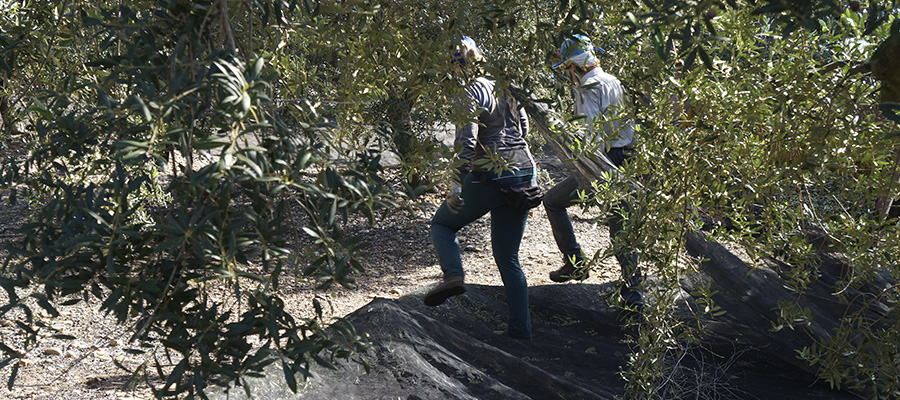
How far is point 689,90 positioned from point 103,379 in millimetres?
3429

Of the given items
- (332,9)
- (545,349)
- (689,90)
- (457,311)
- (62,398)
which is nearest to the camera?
(332,9)

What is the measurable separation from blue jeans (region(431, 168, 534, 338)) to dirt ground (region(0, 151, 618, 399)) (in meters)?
0.56

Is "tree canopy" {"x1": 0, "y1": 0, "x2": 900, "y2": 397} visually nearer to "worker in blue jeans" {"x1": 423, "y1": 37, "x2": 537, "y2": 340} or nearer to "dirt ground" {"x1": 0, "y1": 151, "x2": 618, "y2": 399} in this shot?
"dirt ground" {"x1": 0, "y1": 151, "x2": 618, "y2": 399}

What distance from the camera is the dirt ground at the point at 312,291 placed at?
12.6ft

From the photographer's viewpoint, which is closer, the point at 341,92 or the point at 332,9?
the point at 332,9

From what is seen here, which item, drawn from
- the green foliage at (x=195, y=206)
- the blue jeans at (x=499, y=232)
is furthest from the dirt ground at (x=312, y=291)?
the blue jeans at (x=499, y=232)

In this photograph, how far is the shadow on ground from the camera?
3.65m

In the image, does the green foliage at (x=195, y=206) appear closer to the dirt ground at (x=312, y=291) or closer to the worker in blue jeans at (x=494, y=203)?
the dirt ground at (x=312, y=291)

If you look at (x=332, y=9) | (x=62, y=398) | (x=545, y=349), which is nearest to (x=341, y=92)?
(x=332, y=9)

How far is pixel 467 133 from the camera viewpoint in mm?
4254

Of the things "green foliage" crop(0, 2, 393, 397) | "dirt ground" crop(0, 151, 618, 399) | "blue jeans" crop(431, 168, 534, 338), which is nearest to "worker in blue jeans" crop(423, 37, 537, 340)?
"blue jeans" crop(431, 168, 534, 338)

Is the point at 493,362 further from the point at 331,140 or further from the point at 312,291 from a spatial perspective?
the point at 331,140

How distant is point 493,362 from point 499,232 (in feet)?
2.64

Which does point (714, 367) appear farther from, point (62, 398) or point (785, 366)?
point (62, 398)
